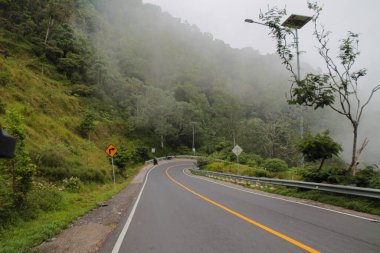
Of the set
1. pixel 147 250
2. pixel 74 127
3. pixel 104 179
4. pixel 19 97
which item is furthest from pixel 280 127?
pixel 147 250

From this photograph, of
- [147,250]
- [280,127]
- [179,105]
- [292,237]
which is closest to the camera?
[147,250]

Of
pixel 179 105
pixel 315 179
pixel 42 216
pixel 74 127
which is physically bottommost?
pixel 42 216

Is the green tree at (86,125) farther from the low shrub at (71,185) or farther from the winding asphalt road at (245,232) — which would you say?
the winding asphalt road at (245,232)

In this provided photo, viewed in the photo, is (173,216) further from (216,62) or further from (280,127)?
(216,62)

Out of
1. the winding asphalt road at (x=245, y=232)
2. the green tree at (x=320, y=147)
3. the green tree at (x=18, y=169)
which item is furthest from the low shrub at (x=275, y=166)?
the green tree at (x=18, y=169)

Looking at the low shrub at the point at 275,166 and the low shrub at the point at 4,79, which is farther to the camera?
the low shrub at the point at 275,166

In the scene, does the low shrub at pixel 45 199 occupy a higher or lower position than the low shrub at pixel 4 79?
lower

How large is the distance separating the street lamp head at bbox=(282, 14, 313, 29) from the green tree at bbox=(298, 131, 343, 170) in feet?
17.6

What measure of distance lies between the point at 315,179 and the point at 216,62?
18280cm

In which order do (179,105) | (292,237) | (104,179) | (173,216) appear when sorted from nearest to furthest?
(292,237), (173,216), (104,179), (179,105)

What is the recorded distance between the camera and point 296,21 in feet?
50.2

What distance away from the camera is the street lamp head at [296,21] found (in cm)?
1476

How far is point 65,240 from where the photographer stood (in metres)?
7.85

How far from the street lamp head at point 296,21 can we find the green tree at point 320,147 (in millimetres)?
5379
